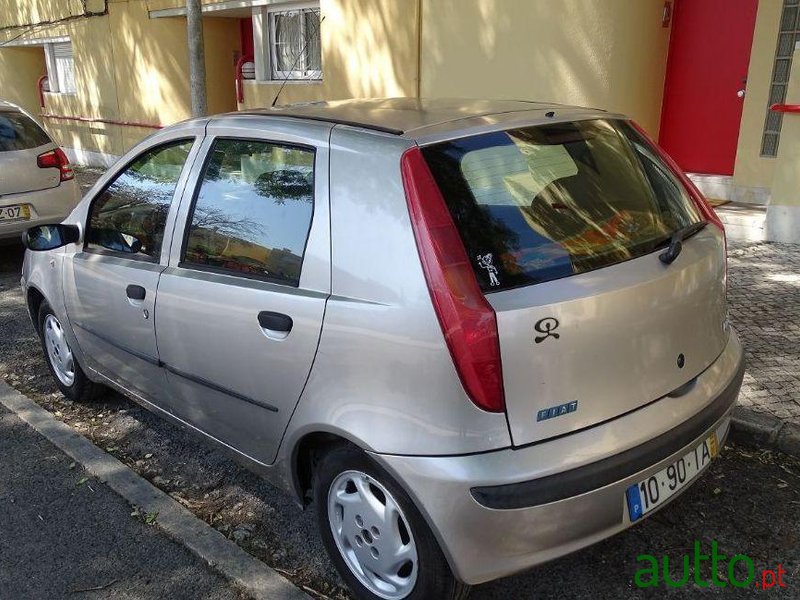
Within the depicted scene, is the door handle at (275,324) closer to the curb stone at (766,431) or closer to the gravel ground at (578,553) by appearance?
the gravel ground at (578,553)

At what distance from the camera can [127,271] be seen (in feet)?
11.1

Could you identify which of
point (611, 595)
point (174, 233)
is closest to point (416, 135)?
point (174, 233)

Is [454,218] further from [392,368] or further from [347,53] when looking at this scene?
[347,53]

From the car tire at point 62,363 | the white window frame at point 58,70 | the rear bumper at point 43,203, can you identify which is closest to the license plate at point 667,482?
the car tire at point 62,363

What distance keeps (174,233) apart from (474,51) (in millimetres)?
5588

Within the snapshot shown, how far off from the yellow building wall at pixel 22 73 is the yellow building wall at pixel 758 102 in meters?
15.0

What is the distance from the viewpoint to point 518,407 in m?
2.14

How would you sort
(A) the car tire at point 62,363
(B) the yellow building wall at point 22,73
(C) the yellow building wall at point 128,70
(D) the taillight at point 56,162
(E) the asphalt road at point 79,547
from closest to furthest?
(E) the asphalt road at point 79,547 → (A) the car tire at point 62,363 → (D) the taillight at point 56,162 → (C) the yellow building wall at point 128,70 → (B) the yellow building wall at point 22,73

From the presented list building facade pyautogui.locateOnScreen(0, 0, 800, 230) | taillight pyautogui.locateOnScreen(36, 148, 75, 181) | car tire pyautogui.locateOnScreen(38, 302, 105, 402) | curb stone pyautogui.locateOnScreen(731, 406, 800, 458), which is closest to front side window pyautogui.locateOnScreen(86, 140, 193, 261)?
car tire pyautogui.locateOnScreen(38, 302, 105, 402)

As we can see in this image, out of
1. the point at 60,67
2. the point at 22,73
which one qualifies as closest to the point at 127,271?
the point at 60,67

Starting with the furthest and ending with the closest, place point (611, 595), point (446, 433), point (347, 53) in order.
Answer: point (347, 53)
point (611, 595)
point (446, 433)

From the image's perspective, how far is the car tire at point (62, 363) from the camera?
13.9 feet

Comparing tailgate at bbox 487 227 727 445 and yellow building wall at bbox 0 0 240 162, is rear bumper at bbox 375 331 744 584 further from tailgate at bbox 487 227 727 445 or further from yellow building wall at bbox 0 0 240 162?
yellow building wall at bbox 0 0 240 162

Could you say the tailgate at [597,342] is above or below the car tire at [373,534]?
above
